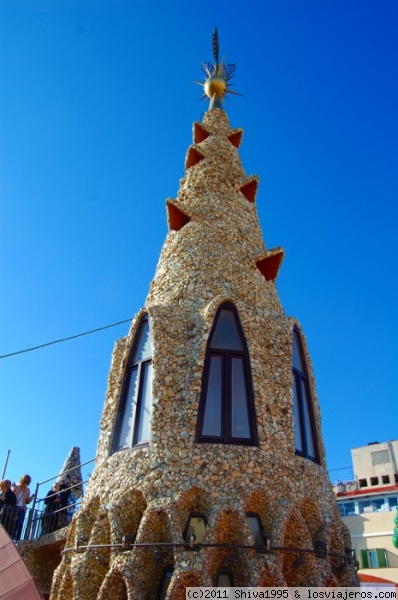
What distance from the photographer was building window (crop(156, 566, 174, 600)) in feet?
24.9

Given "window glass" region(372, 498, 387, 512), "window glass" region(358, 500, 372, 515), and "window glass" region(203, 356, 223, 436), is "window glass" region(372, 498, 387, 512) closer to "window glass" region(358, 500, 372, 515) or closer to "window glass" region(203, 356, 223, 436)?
"window glass" region(358, 500, 372, 515)

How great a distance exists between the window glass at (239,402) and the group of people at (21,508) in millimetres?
4516

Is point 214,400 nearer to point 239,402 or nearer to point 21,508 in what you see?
point 239,402

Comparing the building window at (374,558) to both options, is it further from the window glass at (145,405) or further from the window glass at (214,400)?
the window glass at (145,405)

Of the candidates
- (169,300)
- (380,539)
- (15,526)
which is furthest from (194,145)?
(380,539)

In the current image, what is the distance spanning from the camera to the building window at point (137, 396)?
9289mm

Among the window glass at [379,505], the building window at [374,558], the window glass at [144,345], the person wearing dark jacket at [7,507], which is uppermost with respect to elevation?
the window glass at [379,505]

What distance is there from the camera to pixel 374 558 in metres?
21.9

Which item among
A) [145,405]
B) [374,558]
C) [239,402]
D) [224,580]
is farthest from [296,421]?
[374,558]

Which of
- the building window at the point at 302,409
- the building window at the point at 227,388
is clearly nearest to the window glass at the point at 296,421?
the building window at the point at 302,409

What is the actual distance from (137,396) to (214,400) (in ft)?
4.86

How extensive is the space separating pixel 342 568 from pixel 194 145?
34.2ft

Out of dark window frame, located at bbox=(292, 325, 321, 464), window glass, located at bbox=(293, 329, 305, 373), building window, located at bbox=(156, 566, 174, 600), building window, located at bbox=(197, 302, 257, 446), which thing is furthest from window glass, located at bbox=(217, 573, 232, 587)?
window glass, located at bbox=(293, 329, 305, 373)

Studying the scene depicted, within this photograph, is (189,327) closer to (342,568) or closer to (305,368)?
(305,368)
